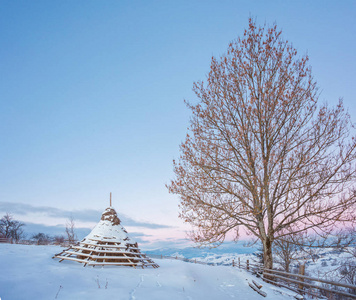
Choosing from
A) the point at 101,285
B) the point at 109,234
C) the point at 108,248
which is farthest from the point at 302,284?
the point at 109,234

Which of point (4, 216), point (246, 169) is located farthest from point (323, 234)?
point (4, 216)

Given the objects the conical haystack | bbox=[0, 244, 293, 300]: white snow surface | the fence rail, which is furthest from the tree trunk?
the conical haystack

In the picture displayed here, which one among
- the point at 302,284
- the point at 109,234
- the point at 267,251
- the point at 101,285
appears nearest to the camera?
the point at 101,285

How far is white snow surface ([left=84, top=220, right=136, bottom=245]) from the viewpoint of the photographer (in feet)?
39.9

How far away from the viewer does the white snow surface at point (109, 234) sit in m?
12.2

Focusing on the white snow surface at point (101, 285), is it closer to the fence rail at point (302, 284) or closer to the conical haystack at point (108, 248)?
the fence rail at point (302, 284)

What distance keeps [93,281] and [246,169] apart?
344 inches

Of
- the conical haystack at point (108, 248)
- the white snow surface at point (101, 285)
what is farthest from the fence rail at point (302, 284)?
the conical haystack at point (108, 248)

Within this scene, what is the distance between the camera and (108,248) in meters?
11.8

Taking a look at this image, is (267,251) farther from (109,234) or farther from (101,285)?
(101,285)

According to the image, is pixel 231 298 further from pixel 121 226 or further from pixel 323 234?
pixel 121 226

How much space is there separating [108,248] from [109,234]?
0.76 m

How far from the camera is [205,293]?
8.26 metres

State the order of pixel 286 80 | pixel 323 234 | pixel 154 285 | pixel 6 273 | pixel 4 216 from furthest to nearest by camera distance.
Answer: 1. pixel 4 216
2. pixel 286 80
3. pixel 323 234
4. pixel 154 285
5. pixel 6 273
